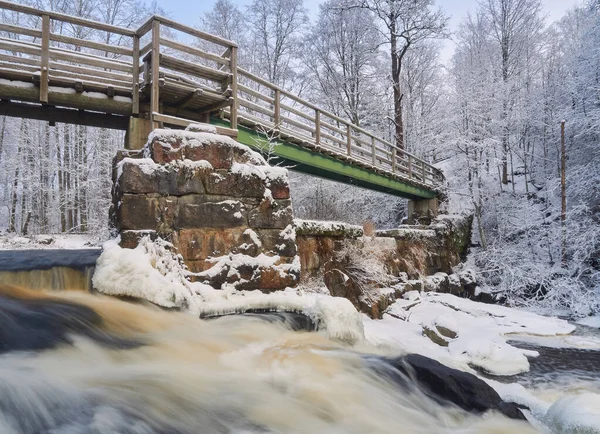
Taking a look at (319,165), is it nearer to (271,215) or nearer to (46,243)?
(271,215)

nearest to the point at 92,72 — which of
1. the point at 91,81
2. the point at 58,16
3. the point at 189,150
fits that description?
the point at 91,81

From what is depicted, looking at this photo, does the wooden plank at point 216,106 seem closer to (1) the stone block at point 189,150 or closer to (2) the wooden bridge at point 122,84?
(2) the wooden bridge at point 122,84

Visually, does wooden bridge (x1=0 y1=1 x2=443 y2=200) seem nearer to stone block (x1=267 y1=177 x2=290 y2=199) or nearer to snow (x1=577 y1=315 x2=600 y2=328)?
stone block (x1=267 y1=177 x2=290 y2=199)

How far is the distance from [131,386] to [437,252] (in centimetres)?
1226

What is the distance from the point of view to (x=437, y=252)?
13.0 m

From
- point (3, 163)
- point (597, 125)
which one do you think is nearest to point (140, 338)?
point (597, 125)

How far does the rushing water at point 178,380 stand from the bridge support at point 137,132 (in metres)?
3.70

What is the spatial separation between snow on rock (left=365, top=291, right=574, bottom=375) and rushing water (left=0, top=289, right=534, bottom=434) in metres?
1.50

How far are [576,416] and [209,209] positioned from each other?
13.4 feet

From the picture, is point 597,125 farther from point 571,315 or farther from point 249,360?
point 249,360

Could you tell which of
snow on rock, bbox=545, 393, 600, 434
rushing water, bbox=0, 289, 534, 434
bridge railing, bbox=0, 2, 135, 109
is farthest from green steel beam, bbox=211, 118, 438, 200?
snow on rock, bbox=545, 393, 600, 434

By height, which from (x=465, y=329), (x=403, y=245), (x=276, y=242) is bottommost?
(x=465, y=329)

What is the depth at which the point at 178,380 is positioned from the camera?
249 centimetres

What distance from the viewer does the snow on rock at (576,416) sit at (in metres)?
2.64
